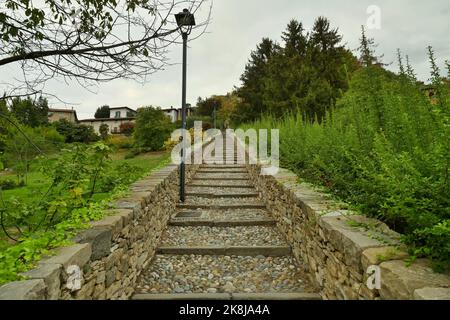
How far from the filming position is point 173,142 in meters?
14.7

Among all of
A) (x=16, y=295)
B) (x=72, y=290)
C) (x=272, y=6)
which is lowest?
(x=72, y=290)

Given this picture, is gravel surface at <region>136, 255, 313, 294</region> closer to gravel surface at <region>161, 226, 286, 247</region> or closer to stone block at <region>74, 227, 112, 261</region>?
gravel surface at <region>161, 226, 286, 247</region>

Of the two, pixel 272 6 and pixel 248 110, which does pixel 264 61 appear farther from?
pixel 272 6

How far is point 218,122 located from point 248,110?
939 centimetres

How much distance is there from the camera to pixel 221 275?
3.54 m

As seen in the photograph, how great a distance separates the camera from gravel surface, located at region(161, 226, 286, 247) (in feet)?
14.4

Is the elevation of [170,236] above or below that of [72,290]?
below

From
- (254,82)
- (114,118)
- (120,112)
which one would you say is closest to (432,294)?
(254,82)

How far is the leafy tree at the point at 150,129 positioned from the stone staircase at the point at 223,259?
11536 mm

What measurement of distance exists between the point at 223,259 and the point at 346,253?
6.97 ft

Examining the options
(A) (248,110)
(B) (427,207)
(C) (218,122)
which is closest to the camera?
(B) (427,207)

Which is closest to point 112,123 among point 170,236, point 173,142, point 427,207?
point 173,142

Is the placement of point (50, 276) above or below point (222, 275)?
above

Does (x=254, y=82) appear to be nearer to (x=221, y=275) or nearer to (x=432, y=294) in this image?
(x=221, y=275)
